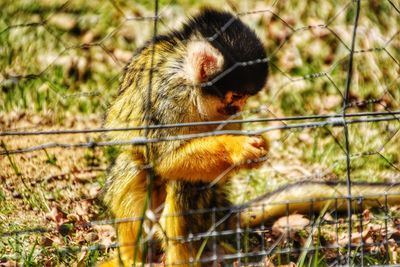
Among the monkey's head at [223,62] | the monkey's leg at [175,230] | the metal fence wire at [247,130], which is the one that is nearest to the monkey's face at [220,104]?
the monkey's head at [223,62]

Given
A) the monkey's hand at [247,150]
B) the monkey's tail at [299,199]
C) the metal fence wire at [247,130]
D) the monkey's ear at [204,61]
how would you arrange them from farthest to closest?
the monkey's tail at [299,199]
the metal fence wire at [247,130]
the monkey's ear at [204,61]
the monkey's hand at [247,150]

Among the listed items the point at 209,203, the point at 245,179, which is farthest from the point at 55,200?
the point at 245,179

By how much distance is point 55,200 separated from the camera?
271cm

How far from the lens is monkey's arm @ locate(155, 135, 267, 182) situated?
2.11 metres

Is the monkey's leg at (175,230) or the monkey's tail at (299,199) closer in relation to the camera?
the monkey's leg at (175,230)

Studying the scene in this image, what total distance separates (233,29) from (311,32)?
1.63 meters

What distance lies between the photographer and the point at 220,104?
7.52 ft

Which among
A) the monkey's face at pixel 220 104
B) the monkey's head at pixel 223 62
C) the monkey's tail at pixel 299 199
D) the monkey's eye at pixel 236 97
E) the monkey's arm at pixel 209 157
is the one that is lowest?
the monkey's tail at pixel 299 199

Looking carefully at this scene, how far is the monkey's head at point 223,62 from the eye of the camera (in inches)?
86.0

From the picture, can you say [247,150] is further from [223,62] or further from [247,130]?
[223,62]

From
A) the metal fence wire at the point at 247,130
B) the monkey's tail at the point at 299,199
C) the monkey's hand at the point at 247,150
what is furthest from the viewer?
the monkey's tail at the point at 299,199

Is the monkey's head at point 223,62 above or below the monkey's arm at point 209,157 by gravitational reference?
above

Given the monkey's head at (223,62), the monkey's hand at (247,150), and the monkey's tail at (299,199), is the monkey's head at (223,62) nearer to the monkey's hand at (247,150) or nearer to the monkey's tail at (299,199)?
the monkey's hand at (247,150)

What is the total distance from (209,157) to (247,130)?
0.18 meters
